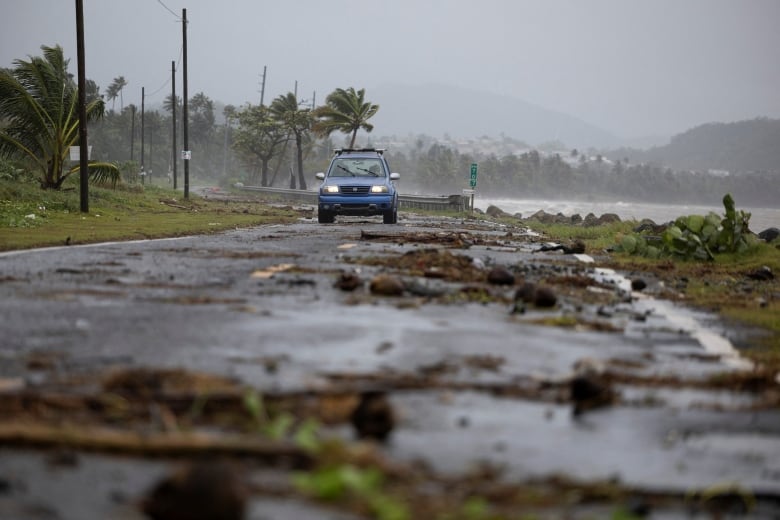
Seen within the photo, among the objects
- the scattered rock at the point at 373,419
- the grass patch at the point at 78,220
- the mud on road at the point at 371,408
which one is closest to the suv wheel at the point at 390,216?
the grass patch at the point at 78,220

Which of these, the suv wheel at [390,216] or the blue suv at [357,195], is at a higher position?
the blue suv at [357,195]

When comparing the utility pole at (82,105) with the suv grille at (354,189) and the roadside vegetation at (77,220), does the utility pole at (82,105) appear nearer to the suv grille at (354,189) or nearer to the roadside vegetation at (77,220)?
the roadside vegetation at (77,220)

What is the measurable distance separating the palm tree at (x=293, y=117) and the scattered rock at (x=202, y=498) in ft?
281

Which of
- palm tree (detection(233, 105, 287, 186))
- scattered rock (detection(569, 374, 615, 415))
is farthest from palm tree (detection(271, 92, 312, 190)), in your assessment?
scattered rock (detection(569, 374, 615, 415))

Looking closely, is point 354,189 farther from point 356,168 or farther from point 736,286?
point 736,286

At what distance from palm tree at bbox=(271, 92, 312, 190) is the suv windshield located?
58969mm

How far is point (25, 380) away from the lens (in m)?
4.36

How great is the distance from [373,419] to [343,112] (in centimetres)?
7463

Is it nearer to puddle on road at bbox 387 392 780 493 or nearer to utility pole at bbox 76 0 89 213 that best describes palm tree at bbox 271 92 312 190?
utility pole at bbox 76 0 89 213

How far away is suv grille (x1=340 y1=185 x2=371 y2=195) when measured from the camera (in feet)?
91.2

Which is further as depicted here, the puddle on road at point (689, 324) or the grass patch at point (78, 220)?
the grass patch at point (78, 220)

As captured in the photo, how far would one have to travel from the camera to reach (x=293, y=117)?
89.4 metres

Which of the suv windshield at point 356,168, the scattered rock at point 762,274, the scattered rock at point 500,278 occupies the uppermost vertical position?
the suv windshield at point 356,168

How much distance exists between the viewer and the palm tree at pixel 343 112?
76062 millimetres
